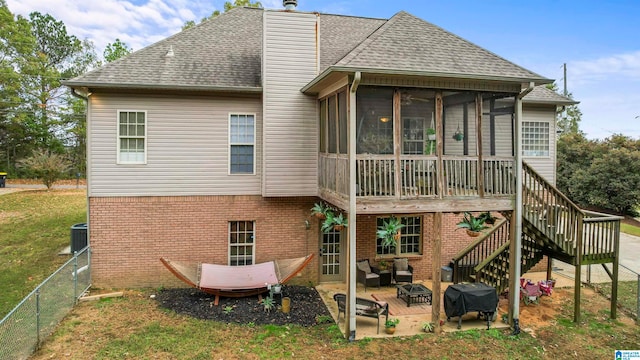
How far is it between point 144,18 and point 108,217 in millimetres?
25568

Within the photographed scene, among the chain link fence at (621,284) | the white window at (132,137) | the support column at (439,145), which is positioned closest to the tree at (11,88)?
the white window at (132,137)

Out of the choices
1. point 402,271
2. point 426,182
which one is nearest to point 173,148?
point 426,182

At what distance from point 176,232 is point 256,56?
19.1ft

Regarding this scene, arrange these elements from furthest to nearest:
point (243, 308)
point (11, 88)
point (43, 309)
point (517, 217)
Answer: point (11, 88) < point (243, 308) < point (517, 217) < point (43, 309)

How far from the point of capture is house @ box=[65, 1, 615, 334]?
886 cm

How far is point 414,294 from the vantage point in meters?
9.98

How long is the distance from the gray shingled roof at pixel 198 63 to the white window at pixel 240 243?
152 inches

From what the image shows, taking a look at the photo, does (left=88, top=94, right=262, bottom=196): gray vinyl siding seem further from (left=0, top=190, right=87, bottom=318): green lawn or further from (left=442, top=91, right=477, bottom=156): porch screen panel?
(left=442, top=91, right=477, bottom=156): porch screen panel

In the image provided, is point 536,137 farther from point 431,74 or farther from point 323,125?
point 323,125

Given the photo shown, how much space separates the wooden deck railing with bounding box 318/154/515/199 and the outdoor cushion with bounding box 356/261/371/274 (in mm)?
3311

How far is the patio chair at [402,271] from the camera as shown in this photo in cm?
1172

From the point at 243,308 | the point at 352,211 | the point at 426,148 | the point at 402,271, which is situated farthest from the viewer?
the point at 402,271

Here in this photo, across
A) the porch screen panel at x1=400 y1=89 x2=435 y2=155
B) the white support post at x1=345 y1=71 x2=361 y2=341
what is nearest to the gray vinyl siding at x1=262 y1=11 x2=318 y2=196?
the porch screen panel at x1=400 y1=89 x2=435 y2=155

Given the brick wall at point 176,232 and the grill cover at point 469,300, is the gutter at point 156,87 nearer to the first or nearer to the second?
the brick wall at point 176,232
